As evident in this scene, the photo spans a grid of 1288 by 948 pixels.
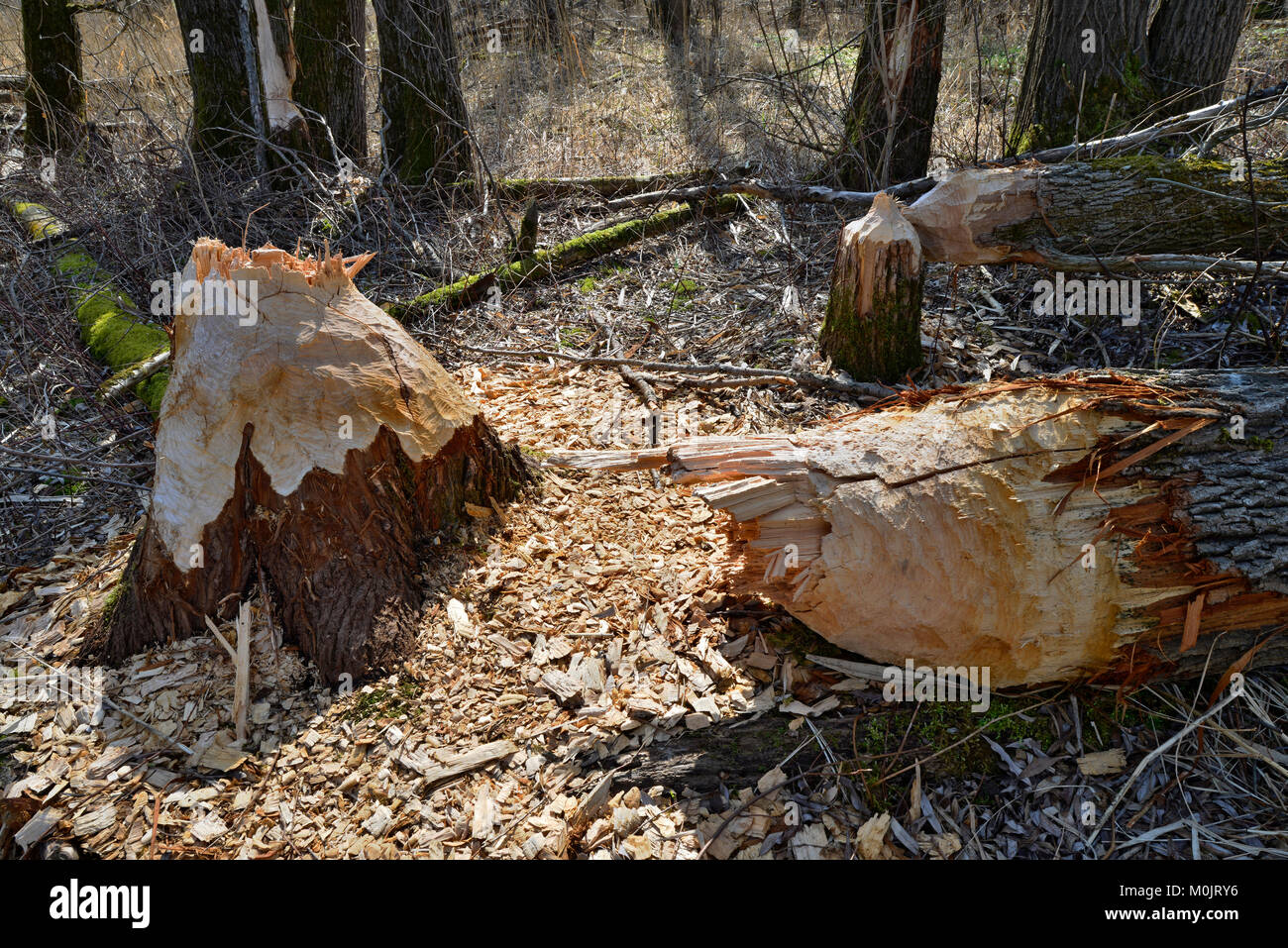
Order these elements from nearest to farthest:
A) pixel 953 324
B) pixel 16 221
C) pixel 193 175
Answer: pixel 953 324 < pixel 193 175 < pixel 16 221

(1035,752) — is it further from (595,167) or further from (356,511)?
(595,167)

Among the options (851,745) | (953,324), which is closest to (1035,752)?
(851,745)

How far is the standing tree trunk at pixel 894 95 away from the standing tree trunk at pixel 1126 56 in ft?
2.59

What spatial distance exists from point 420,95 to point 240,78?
60.6 inches

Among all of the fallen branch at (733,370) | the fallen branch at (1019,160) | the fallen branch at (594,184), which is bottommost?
the fallen branch at (733,370)

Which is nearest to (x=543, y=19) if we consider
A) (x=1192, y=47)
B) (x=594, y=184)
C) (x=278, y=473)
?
(x=594, y=184)

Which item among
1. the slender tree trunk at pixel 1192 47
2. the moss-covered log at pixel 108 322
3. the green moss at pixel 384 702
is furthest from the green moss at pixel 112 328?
the slender tree trunk at pixel 1192 47

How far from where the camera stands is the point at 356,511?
9.04 ft

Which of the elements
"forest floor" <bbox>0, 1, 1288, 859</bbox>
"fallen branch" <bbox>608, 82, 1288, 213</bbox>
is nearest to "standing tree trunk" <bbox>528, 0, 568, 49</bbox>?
"fallen branch" <bbox>608, 82, 1288, 213</bbox>

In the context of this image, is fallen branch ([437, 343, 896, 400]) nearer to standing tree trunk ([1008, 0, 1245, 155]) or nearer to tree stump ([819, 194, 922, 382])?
tree stump ([819, 194, 922, 382])

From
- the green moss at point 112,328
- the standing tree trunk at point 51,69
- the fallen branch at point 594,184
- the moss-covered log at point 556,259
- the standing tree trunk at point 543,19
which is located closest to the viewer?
the green moss at point 112,328

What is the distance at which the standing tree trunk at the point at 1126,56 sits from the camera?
521cm

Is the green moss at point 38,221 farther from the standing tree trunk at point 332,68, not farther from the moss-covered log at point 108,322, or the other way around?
the standing tree trunk at point 332,68
